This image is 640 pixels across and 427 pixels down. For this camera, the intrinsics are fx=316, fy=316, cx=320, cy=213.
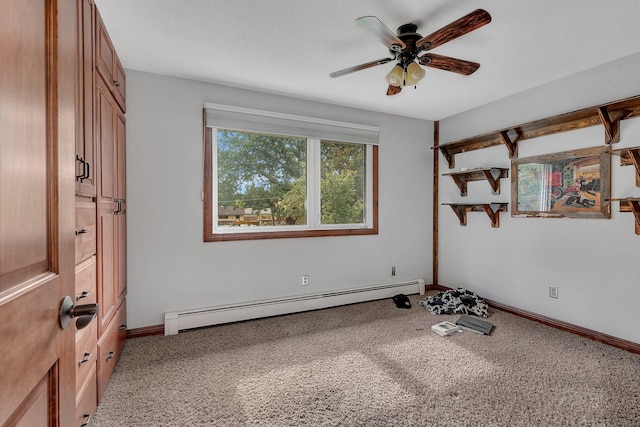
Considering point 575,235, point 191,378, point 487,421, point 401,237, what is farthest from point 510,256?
point 191,378

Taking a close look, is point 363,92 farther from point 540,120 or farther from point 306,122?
point 540,120

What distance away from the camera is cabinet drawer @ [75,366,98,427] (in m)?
1.46

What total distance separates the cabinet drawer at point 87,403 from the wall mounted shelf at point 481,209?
3626 millimetres

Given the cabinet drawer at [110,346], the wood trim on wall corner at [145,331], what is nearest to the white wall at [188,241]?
the wood trim on wall corner at [145,331]

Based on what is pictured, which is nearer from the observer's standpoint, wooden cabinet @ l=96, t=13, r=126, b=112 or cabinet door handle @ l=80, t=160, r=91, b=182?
cabinet door handle @ l=80, t=160, r=91, b=182

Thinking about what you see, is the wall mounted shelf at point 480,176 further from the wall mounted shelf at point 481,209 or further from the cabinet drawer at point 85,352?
the cabinet drawer at point 85,352

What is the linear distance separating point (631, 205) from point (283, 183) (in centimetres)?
291

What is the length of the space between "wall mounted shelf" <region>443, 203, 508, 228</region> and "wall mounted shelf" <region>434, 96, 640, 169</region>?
0.54m

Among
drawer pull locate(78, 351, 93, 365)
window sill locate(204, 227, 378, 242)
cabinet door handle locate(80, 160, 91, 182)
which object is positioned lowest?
drawer pull locate(78, 351, 93, 365)

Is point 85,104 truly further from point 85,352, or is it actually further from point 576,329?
point 576,329

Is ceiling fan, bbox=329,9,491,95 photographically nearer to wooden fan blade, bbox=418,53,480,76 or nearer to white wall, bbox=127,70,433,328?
wooden fan blade, bbox=418,53,480,76

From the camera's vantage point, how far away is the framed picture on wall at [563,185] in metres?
2.61

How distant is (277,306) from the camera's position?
3232 mm

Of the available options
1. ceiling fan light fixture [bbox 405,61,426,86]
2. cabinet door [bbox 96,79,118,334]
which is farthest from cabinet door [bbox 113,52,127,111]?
ceiling fan light fixture [bbox 405,61,426,86]
